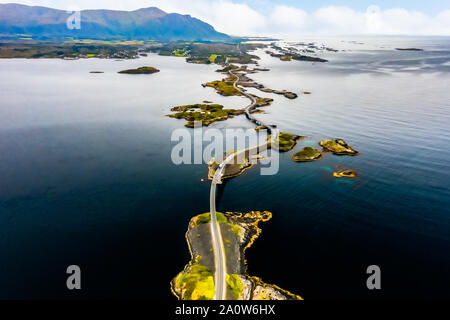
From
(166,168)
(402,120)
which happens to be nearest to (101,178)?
(166,168)

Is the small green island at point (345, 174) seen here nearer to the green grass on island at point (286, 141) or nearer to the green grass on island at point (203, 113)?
the green grass on island at point (286, 141)

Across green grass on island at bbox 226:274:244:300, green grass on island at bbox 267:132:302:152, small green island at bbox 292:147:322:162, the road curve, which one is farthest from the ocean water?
green grass on island at bbox 267:132:302:152

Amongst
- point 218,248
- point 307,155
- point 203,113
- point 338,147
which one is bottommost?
point 218,248

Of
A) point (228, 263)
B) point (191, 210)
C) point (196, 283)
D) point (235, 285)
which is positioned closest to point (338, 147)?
point (191, 210)

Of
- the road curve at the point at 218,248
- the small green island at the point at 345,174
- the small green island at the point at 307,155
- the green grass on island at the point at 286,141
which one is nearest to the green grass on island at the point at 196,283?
the road curve at the point at 218,248

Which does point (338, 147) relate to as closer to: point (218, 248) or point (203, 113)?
point (218, 248)

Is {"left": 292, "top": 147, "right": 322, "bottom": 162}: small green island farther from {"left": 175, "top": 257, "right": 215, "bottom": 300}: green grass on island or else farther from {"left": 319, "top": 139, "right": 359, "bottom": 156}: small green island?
{"left": 175, "top": 257, "right": 215, "bottom": 300}: green grass on island
